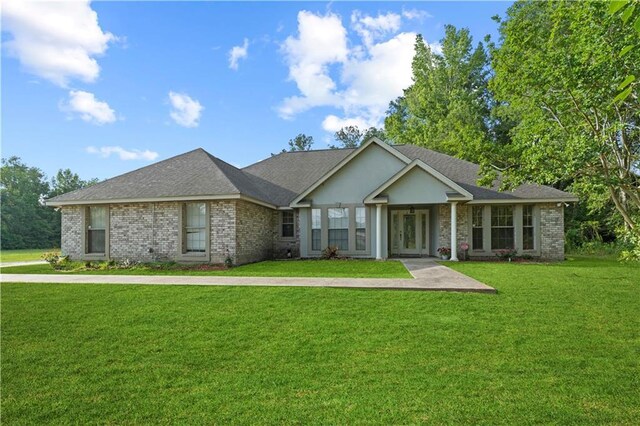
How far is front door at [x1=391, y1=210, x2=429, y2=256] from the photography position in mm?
17266

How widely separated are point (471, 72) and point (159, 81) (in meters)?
28.0

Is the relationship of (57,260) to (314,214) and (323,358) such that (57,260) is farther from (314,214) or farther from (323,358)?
(323,358)

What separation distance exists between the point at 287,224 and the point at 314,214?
2.01 metres

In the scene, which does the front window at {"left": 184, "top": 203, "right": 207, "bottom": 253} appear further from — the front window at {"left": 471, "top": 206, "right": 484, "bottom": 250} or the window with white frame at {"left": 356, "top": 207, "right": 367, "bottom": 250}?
the front window at {"left": 471, "top": 206, "right": 484, "bottom": 250}

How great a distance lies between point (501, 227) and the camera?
16109 millimetres

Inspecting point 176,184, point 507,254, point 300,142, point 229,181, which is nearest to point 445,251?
point 507,254

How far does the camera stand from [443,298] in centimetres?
731

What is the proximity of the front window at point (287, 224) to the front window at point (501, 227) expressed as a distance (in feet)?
31.2

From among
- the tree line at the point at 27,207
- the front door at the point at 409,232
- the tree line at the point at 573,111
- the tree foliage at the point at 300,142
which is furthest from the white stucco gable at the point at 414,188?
the tree line at the point at 27,207

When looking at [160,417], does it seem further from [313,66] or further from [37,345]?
[313,66]

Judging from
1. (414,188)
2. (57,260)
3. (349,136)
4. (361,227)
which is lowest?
(57,260)

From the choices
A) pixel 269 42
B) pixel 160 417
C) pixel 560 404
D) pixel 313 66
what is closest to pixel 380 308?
pixel 560 404

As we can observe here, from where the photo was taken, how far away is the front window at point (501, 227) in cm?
1609

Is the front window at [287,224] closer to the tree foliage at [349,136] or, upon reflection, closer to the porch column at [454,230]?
the porch column at [454,230]
